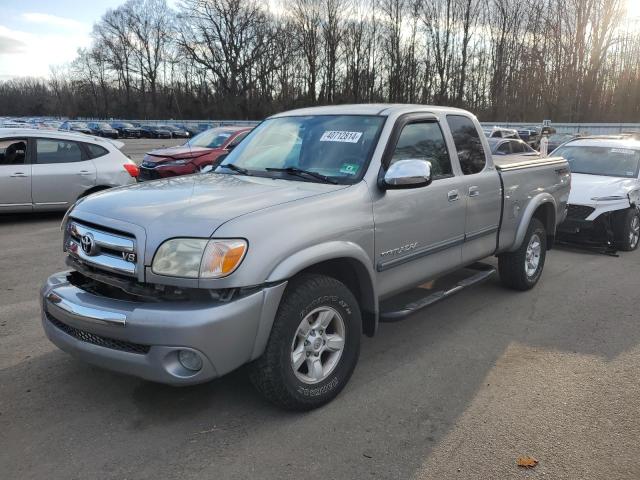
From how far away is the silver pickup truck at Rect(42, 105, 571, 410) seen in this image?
2.88 metres

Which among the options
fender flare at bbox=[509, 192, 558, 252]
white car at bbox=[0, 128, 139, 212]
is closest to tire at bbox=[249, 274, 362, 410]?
fender flare at bbox=[509, 192, 558, 252]

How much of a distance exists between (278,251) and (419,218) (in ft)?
4.85

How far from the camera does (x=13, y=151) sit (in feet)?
30.7

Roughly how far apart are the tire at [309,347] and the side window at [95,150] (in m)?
8.08

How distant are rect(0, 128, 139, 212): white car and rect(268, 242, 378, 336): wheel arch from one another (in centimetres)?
749

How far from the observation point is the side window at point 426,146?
4.16 metres

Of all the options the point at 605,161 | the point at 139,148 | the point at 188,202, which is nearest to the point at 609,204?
the point at 605,161

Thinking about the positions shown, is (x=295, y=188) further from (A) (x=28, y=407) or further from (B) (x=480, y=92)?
(B) (x=480, y=92)

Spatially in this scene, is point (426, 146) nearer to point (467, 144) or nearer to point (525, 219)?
point (467, 144)

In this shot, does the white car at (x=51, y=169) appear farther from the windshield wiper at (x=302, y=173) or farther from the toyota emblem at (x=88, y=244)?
the toyota emblem at (x=88, y=244)

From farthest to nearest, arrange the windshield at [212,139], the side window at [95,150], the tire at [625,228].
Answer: the windshield at [212,139], the side window at [95,150], the tire at [625,228]

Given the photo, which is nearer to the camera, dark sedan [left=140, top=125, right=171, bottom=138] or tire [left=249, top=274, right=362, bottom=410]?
tire [left=249, top=274, right=362, bottom=410]

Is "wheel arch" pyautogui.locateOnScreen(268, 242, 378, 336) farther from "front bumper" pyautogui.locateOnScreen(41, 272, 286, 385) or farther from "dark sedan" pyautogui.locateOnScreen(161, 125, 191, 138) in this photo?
"dark sedan" pyautogui.locateOnScreen(161, 125, 191, 138)

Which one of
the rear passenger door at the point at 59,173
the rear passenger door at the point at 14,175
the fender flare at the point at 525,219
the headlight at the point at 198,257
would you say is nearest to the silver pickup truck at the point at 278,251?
the headlight at the point at 198,257
